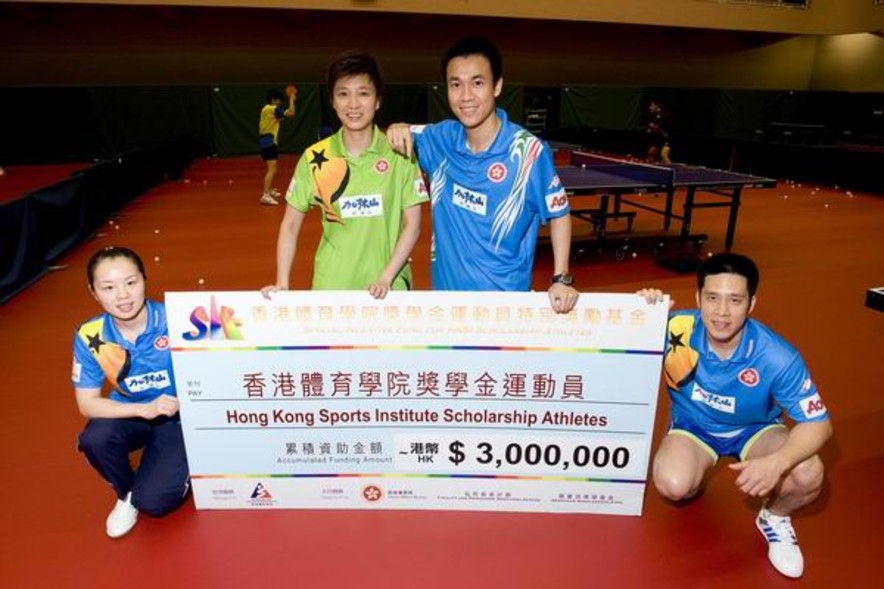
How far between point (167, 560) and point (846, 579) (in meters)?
2.82

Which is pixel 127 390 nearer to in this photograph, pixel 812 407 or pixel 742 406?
pixel 742 406

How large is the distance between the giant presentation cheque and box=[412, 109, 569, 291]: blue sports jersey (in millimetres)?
256

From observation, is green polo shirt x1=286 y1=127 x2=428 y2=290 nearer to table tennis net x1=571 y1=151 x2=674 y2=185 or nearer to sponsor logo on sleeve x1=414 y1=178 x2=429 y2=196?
sponsor logo on sleeve x1=414 y1=178 x2=429 y2=196

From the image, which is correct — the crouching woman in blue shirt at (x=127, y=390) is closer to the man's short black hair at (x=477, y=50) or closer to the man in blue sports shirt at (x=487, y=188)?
the man in blue sports shirt at (x=487, y=188)

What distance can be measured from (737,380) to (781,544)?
2.36ft

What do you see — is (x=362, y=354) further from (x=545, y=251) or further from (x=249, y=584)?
(x=545, y=251)

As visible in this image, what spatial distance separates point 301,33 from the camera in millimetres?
19500

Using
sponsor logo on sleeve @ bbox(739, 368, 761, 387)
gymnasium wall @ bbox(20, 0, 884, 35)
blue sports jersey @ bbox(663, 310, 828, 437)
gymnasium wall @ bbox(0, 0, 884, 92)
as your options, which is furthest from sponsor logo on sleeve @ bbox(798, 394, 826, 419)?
gymnasium wall @ bbox(0, 0, 884, 92)

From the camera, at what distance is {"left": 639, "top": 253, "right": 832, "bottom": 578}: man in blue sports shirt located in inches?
94.1

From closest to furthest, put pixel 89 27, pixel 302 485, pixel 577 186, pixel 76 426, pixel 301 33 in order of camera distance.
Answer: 1. pixel 302 485
2. pixel 76 426
3. pixel 577 186
4. pixel 89 27
5. pixel 301 33

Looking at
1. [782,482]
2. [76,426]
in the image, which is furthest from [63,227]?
[782,482]

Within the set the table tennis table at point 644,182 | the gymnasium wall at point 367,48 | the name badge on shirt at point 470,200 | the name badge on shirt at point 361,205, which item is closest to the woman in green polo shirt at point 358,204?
the name badge on shirt at point 361,205

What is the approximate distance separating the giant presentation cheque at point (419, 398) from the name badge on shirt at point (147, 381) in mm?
315

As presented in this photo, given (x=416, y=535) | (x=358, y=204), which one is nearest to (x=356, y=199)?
(x=358, y=204)
